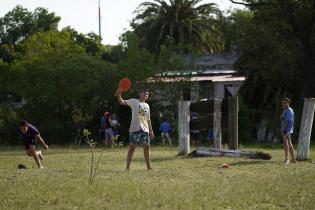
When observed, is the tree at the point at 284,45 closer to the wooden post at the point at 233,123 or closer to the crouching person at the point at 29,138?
the wooden post at the point at 233,123

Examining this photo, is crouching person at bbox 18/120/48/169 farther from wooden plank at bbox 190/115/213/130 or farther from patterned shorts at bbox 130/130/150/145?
wooden plank at bbox 190/115/213/130

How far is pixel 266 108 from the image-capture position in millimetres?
39688

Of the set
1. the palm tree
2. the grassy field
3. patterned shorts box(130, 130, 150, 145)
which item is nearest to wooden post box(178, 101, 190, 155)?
the grassy field

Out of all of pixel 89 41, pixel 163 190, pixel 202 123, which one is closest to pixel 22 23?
pixel 89 41

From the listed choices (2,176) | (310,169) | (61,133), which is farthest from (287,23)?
(2,176)

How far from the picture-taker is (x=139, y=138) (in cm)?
1480

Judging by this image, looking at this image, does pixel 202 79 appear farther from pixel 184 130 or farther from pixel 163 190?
pixel 163 190

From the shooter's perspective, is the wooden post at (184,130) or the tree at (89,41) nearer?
the wooden post at (184,130)

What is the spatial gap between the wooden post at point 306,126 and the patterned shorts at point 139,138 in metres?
5.83

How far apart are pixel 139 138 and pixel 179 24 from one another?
38719 millimetres

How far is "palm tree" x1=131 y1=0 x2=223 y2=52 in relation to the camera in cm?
5225

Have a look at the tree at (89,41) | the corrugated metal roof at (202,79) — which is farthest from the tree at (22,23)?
the corrugated metal roof at (202,79)

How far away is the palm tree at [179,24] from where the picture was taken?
52.2 m

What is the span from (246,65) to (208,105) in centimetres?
1789
